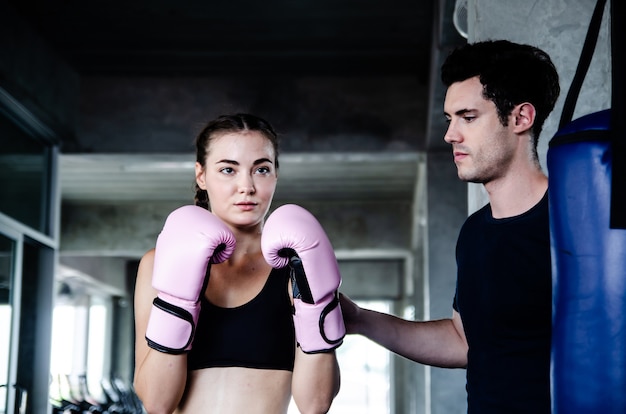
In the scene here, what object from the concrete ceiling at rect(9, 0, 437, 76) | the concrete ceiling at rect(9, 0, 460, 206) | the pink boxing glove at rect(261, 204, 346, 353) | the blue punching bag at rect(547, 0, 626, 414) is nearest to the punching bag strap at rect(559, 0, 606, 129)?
the blue punching bag at rect(547, 0, 626, 414)

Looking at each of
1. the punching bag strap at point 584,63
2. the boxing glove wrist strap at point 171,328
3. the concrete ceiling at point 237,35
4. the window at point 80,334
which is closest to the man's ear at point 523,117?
the punching bag strap at point 584,63

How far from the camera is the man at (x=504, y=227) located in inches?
62.7

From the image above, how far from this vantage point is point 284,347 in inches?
75.7

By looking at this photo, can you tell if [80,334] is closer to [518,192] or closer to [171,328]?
[171,328]

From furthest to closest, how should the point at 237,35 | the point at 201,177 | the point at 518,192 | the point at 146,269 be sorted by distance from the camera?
the point at 237,35 < the point at 201,177 < the point at 146,269 < the point at 518,192

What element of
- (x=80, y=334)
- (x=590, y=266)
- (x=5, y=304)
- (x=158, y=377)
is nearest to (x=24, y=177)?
(x=5, y=304)

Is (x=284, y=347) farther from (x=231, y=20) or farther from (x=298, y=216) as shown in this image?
(x=231, y=20)

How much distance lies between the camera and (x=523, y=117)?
1.75 metres

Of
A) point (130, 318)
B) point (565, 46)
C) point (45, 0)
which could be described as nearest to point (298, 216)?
point (565, 46)

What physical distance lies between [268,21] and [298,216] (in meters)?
3.97

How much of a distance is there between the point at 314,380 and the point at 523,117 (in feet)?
2.33

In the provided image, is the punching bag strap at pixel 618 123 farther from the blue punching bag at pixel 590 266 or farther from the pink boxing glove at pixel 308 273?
the pink boxing glove at pixel 308 273

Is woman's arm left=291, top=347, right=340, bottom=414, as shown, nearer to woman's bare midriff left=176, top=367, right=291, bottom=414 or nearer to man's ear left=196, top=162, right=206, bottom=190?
woman's bare midriff left=176, top=367, right=291, bottom=414

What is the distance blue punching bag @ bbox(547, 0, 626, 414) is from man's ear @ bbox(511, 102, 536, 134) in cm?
53
